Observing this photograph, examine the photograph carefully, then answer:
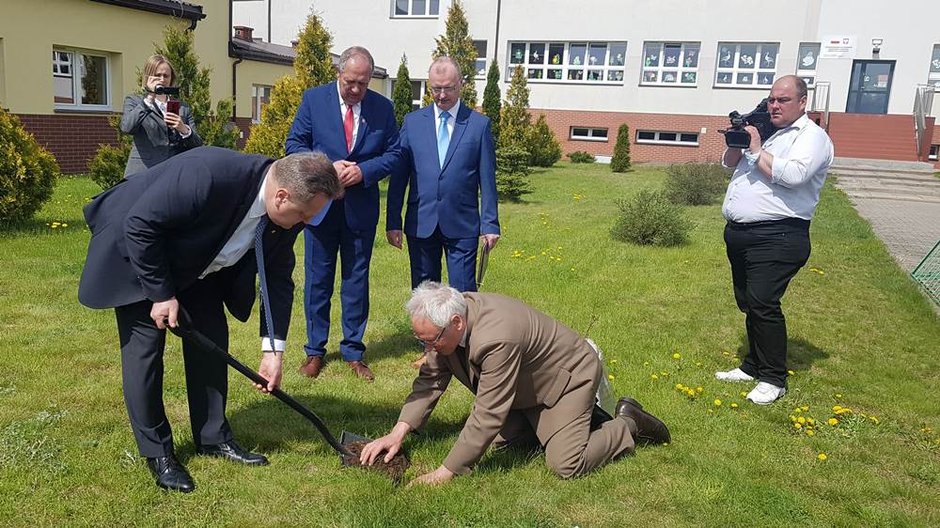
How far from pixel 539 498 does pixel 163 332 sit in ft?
5.90

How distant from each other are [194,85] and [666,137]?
769 inches

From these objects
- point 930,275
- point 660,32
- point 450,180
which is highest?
point 660,32

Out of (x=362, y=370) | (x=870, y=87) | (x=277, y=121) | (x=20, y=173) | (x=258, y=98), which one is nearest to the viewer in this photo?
(x=362, y=370)

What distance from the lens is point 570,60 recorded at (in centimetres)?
2738

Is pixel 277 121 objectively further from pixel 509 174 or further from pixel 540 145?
pixel 540 145

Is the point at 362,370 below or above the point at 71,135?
below

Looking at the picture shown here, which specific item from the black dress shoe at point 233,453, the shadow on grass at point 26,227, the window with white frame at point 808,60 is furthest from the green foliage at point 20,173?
the window with white frame at point 808,60

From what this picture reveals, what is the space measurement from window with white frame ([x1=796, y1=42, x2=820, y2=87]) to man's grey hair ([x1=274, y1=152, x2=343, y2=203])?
2516 cm

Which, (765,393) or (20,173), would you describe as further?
(20,173)

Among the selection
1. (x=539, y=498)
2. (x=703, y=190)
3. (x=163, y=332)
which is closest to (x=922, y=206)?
(x=703, y=190)

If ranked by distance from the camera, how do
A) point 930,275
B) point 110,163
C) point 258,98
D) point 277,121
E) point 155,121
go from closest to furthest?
point 155,121 < point 930,275 < point 110,163 < point 277,121 < point 258,98

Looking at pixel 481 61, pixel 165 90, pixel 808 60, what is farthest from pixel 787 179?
pixel 481 61

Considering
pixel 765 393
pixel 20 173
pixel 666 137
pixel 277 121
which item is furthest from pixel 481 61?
pixel 765 393

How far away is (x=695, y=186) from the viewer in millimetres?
14938
